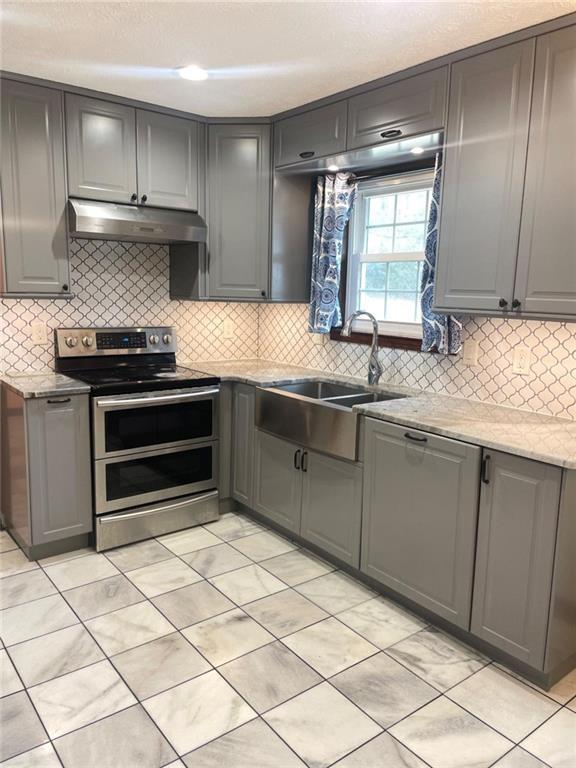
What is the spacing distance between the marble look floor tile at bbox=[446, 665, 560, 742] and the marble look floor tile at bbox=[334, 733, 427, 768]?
328 mm

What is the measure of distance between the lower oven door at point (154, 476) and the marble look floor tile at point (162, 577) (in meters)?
0.41

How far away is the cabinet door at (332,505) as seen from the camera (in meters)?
2.80

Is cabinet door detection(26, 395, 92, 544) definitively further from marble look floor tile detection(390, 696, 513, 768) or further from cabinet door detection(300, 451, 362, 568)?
marble look floor tile detection(390, 696, 513, 768)

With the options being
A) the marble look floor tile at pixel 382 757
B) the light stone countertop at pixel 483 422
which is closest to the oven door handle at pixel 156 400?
the light stone countertop at pixel 483 422

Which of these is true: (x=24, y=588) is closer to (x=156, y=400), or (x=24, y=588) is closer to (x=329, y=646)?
(x=156, y=400)

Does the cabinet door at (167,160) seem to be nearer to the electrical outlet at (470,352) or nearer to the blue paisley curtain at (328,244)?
the blue paisley curtain at (328,244)

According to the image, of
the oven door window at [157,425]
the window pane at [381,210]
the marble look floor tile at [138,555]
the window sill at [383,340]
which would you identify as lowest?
the marble look floor tile at [138,555]

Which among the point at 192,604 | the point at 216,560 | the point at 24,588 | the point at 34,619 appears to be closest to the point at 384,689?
the point at 192,604

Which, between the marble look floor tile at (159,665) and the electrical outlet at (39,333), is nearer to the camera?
the marble look floor tile at (159,665)

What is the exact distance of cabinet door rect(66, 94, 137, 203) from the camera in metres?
3.10

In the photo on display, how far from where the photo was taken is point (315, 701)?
2.04 metres

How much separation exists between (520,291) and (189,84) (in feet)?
6.48

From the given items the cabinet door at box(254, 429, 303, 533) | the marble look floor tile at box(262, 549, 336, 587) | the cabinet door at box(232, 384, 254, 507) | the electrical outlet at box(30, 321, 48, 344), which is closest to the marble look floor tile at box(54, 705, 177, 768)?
the marble look floor tile at box(262, 549, 336, 587)

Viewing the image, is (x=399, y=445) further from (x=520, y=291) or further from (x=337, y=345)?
(x=337, y=345)
